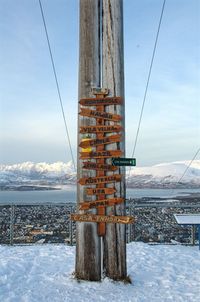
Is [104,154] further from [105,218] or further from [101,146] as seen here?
[105,218]

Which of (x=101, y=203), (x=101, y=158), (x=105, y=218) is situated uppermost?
(x=101, y=158)

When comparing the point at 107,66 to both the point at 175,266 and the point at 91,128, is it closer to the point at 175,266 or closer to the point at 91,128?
the point at 91,128

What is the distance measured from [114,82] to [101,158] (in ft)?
3.62

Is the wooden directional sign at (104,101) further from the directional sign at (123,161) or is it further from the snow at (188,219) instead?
the snow at (188,219)

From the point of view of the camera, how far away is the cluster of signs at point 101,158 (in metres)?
5.56

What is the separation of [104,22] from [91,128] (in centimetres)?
155

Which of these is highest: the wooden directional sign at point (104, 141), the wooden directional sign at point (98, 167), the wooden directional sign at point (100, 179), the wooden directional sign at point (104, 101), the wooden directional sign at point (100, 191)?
the wooden directional sign at point (104, 101)

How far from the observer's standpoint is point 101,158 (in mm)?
5625

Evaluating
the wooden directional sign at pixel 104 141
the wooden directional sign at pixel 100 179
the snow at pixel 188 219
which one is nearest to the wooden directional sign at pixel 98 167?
the wooden directional sign at pixel 100 179

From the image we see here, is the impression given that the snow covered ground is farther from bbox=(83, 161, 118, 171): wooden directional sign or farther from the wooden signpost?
bbox=(83, 161, 118, 171): wooden directional sign

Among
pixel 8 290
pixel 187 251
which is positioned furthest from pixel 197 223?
pixel 8 290

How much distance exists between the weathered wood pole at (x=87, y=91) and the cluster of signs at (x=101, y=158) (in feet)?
0.29

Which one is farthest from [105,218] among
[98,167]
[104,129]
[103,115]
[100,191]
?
[103,115]

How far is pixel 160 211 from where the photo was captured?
11.4 metres
